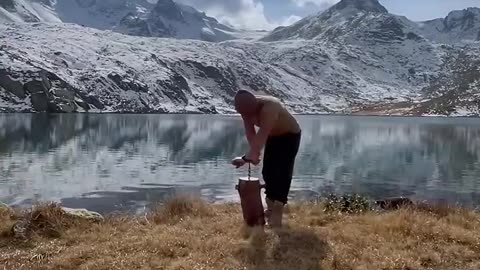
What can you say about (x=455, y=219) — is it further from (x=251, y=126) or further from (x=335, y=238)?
(x=251, y=126)

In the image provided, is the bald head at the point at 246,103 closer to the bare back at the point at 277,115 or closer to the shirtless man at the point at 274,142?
the shirtless man at the point at 274,142

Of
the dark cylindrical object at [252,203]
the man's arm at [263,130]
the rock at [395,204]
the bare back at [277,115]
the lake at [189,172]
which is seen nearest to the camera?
the man's arm at [263,130]

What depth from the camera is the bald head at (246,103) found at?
8508 millimetres

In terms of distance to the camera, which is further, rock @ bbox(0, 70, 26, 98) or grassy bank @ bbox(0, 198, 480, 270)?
rock @ bbox(0, 70, 26, 98)

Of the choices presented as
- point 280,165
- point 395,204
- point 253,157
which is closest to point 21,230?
point 253,157

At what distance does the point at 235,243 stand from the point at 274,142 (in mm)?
1902

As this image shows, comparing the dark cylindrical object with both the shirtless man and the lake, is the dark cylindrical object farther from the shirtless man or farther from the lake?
the lake

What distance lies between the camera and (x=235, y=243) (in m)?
7.85

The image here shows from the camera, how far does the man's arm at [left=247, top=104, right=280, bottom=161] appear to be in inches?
328

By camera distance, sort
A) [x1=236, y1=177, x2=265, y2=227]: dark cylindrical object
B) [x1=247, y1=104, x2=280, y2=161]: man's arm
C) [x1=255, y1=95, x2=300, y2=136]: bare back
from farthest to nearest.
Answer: [x1=236, y1=177, x2=265, y2=227]: dark cylindrical object
[x1=255, y1=95, x2=300, y2=136]: bare back
[x1=247, y1=104, x2=280, y2=161]: man's arm

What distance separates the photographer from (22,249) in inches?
311

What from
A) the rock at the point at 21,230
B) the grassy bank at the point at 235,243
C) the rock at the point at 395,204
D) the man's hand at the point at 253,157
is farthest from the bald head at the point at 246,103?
the rock at the point at 395,204

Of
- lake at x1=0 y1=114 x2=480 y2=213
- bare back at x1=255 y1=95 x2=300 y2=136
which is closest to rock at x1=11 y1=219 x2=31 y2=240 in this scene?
bare back at x1=255 y1=95 x2=300 y2=136

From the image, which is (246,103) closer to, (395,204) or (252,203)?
(252,203)
